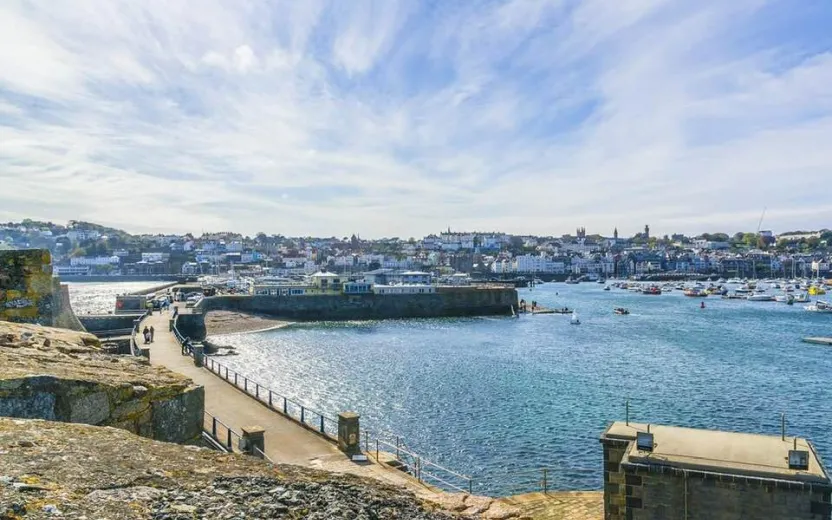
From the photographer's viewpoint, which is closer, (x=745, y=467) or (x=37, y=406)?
(x=37, y=406)

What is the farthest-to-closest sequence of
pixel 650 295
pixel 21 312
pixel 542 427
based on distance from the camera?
pixel 650 295, pixel 542 427, pixel 21 312

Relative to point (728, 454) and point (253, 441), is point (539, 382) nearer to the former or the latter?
point (253, 441)

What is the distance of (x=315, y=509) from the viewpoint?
3939 millimetres

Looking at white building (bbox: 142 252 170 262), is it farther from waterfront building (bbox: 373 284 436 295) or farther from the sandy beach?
the sandy beach

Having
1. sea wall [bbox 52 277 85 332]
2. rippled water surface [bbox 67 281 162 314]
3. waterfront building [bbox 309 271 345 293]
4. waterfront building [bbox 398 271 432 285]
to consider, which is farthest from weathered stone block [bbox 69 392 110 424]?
waterfront building [bbox 398 271 432 285]

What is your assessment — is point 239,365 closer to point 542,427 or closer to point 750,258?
point 542,427

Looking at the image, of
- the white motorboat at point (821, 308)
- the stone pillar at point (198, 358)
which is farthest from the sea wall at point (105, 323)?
the white motorboat at point (821, 308)

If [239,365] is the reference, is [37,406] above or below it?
above

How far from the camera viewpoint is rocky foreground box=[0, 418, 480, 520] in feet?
10.9

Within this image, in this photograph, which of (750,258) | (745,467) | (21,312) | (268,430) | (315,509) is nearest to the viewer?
(315,509)

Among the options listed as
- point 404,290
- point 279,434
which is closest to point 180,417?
point 279,434

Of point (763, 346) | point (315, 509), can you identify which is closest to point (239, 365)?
point (315, 509)

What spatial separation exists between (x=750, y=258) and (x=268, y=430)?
208835 millimetres

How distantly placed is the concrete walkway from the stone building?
3177 millimetres
